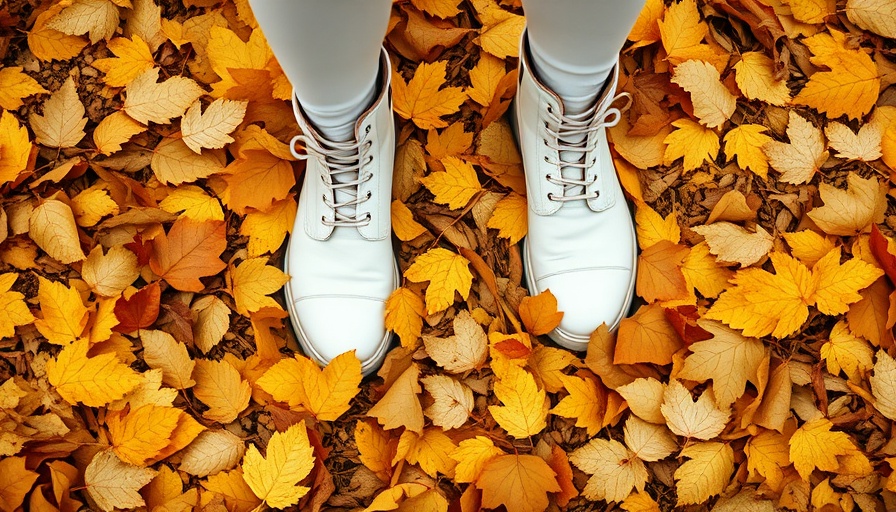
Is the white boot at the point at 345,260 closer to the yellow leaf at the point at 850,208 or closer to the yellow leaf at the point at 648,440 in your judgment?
the yellow leaf at the point at 648,440

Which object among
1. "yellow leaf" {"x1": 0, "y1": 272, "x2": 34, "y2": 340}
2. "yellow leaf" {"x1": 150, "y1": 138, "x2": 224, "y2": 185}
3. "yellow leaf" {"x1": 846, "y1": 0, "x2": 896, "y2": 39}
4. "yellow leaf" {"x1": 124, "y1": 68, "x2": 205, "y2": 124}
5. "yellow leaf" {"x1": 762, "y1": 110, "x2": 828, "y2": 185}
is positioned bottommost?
"yellow leaf" {"x1": 0, "y1": 272, "x2": 34, "y2": 340}

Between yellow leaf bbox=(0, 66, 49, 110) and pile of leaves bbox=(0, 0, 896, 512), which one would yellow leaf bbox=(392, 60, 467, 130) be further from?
Answer: yellow leaf bbox=(0, 66, 49, 110)

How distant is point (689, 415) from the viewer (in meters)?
1.13

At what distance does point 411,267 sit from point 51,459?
2.23 ft

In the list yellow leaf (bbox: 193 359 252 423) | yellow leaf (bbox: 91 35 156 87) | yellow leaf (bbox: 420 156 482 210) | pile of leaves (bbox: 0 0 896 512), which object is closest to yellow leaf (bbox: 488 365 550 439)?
pile of leaves (bbox: 0 0 896 512)

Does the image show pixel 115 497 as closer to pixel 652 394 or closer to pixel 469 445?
pixel 469 445

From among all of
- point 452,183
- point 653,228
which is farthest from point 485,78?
point 653,228

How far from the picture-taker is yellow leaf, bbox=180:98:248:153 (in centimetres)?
124

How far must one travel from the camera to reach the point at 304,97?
0.92 m

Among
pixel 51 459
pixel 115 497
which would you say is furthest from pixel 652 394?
pixel 51 459

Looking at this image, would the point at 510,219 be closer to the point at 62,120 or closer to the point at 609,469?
the point at 609,469

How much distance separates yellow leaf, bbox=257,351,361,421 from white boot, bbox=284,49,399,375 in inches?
1.2

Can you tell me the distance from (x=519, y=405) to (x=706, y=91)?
705 millimetres

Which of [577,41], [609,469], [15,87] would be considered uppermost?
[577,41]
